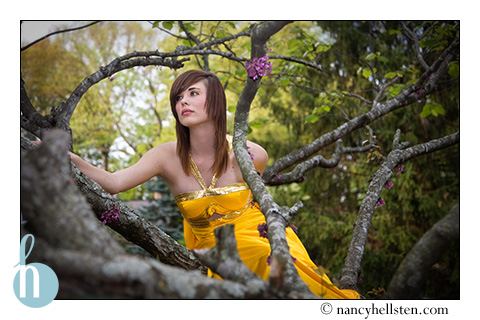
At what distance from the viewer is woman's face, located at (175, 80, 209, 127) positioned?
5.90 ft

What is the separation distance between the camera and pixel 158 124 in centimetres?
765

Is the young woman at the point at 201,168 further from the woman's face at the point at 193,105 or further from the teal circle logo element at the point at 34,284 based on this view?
the teal circle logo element at the point at 34,284

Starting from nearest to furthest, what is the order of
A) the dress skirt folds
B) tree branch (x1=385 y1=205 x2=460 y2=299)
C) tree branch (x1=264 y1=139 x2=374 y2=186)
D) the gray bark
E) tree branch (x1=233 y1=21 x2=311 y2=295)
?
the gray bark
tree branch (x1=233 y1=21 x2=311 y2=295)
tree branch (x1=385 y1=205 x2=460 y2=299)
the dress skirt folds
tree branch (x1=264 y1=139 x2=374 y2=186)

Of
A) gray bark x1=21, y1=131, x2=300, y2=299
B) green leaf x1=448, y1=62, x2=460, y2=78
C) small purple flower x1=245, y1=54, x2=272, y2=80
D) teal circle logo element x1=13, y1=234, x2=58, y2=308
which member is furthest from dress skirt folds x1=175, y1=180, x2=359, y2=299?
green leaf x1=448, y1=62, x2=460, y2=78

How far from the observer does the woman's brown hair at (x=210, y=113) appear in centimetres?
182

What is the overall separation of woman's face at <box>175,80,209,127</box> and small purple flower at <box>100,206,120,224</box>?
1.70ft

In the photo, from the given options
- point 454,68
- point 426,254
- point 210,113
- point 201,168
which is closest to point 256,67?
point 210,113

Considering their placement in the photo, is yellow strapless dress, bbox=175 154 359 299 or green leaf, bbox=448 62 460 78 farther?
green leaf, bbox=448 62 460 78

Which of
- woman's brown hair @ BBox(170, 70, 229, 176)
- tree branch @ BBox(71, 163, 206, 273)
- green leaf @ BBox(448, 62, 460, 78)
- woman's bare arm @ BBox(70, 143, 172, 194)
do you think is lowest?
tree branch @ BBox(71, 163, 206, 273)

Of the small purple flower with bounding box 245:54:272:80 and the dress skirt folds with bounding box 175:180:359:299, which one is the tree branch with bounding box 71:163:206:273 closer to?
the dress skirt folds with bounding box 175:180:359:299

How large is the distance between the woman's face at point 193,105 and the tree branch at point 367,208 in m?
0.80

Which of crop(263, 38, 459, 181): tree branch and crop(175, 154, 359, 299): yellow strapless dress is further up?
crop(263, 38, 459, 181): tree branch

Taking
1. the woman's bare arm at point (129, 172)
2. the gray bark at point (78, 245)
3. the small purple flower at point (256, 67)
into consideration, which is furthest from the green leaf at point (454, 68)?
the gray bark at point (78, 245)

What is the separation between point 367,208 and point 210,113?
80 centimetres
